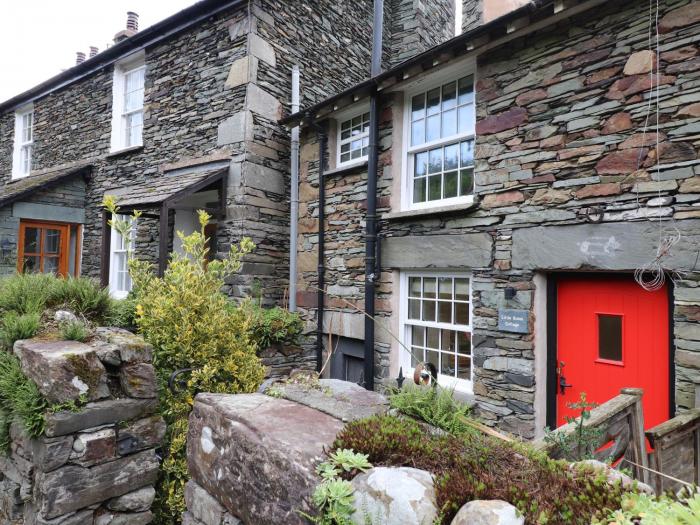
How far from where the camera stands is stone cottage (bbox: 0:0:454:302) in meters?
7.40

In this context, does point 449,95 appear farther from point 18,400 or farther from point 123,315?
point 18,400

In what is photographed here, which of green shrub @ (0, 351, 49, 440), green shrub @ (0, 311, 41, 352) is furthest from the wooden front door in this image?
green shrub @ (0, 351, 49, 440)

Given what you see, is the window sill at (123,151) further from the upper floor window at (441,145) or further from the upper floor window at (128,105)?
the upper floor window at (441,145)

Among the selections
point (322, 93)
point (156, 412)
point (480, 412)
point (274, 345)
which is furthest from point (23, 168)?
point (480, 412)

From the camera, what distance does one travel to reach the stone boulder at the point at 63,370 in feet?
10.1

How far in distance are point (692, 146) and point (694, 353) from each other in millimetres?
1770

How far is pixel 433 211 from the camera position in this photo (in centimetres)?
531

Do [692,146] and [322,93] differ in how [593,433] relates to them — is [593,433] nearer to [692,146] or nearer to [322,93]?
[692,146]

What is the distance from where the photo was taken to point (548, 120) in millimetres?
4480

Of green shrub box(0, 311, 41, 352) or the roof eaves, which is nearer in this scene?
green shrub box(0, 311, 41, 352)

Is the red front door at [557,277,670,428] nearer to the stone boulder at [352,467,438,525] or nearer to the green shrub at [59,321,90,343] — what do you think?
the stone boulder at [352,467,438,525]

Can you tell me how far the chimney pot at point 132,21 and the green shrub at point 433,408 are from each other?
12.7 m

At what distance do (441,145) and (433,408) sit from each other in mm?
3918

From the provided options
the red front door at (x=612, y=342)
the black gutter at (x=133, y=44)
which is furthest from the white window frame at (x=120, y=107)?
the red front door at (x=612, y=342)
